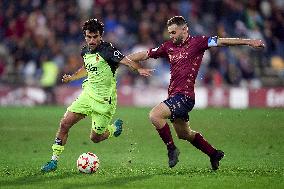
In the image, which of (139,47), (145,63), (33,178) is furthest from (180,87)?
(139,47)

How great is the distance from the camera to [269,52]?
1014 inches

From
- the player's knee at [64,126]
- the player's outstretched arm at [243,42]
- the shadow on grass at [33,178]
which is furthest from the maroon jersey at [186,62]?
the shadow on grass at [33,178]

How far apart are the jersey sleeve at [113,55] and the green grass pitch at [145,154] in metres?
1.60

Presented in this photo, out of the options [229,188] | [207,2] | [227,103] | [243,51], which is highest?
[207,2]

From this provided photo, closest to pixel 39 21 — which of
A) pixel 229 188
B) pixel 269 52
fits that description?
pixel 269 52

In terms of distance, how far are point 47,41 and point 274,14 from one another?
8.09 meters

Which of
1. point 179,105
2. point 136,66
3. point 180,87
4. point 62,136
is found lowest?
point 62,136

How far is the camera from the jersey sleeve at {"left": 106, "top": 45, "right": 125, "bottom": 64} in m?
10.7

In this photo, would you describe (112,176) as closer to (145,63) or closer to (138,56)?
(138,56)

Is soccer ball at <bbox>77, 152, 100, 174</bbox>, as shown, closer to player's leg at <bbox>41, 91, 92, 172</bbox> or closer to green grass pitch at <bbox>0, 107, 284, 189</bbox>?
green grass pitch at <bbox>0, 107, 284, 189</bbox>

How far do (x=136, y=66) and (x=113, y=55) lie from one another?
48 centimetres

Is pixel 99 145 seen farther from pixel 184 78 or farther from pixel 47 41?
pixel 47 41

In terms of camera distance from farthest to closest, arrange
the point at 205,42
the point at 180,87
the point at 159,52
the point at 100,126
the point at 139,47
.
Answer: the point at 139,47 → the point at 100,126 → the point at 159,52 → the point at 205,42 → the point at 180,87

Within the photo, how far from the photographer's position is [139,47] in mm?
25469
